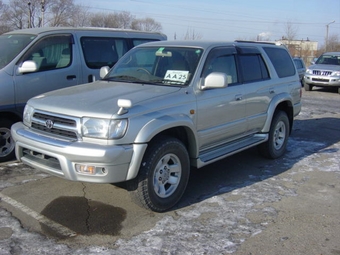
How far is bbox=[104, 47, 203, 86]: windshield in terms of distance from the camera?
194 inches

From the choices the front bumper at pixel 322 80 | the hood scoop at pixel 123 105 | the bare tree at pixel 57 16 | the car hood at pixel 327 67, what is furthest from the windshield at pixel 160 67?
the bare tree at pixel 57 16

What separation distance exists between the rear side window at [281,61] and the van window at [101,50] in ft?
9.15

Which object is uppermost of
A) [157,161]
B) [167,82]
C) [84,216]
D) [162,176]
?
[167,82]

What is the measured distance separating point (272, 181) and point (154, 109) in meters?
2.34

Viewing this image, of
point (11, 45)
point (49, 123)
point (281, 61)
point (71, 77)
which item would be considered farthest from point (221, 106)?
point (11, 45)

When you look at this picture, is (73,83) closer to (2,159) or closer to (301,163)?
(2,159)

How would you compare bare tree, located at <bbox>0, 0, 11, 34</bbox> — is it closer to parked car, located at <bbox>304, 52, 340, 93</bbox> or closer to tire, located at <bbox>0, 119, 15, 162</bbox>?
parked car, located at <bbox>304, 52, 340, 93</bbox>

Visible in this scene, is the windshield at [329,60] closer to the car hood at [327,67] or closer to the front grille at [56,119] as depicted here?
the car hood at [327,67]

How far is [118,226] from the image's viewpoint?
4043 mm

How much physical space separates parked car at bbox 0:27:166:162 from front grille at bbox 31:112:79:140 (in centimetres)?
173

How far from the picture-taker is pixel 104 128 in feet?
12.5

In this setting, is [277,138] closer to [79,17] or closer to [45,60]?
[45,60]

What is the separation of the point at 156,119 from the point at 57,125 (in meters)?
1.05

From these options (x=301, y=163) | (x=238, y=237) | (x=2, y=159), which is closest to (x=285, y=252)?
(x=238, y=237)
